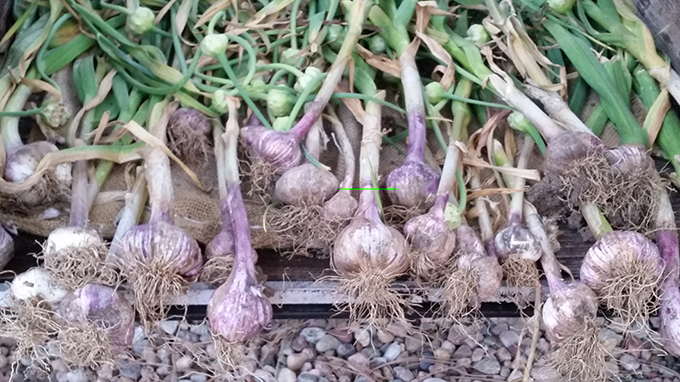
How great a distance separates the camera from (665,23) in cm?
122

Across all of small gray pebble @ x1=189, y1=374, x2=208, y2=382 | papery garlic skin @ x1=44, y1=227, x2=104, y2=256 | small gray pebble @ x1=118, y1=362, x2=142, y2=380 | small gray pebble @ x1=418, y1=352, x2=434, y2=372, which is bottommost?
small gray pebble @ x1=418, y1=352, x2=434, y2=372

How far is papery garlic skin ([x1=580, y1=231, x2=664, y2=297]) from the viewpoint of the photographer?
973 millimetres

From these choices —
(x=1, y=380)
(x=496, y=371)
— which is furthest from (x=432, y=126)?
(x=1, y=380)

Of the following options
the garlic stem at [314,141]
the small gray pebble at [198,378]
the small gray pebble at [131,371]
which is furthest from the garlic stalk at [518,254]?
the small gray pebble at [131,371]

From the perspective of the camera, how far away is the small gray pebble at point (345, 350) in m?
1.81

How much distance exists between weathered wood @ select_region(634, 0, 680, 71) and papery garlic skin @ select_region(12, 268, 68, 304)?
1175mm

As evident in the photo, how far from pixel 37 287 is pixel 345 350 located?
1041mm

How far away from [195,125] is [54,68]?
1.04ft

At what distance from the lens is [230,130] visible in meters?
1.13

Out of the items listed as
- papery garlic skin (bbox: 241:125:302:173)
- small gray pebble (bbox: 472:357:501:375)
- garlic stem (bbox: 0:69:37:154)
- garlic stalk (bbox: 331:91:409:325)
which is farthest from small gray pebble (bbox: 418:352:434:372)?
garlic stem (bbox: 0:69:37:154)

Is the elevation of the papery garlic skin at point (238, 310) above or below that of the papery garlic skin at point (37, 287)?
below

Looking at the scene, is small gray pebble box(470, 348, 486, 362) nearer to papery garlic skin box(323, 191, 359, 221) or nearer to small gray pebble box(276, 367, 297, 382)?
small gray pebble box(276, 367, 297, 382)

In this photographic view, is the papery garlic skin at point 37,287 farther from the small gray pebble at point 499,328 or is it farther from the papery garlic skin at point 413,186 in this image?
the small gray pebble at point 499,328

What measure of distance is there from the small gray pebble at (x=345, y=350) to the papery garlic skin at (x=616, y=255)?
947 mm
